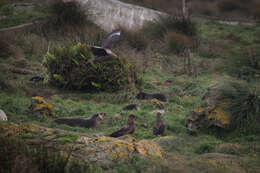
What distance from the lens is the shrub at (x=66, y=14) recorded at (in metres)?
17.3

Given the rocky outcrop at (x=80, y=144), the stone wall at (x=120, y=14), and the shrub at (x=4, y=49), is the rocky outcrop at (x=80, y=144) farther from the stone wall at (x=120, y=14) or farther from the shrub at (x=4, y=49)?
the stone wall at (x=120, y=14)

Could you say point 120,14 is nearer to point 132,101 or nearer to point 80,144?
point 132,101

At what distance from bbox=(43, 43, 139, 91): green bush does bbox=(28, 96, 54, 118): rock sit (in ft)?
9.96

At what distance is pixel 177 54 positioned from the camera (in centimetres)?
1709

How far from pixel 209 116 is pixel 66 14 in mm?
13401

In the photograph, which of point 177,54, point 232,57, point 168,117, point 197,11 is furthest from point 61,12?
point 197,11

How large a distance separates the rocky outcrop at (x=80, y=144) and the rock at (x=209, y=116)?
2.85 m

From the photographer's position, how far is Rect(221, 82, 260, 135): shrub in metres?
6.32

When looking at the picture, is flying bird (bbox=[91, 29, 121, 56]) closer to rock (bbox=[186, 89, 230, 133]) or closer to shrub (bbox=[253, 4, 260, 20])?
rock (bbox=[186, 89, 230, 133])

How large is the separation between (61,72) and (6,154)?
312 inches

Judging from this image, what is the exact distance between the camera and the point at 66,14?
17375 millimetres

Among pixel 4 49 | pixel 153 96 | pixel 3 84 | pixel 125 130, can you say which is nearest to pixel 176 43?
pixel 153 96

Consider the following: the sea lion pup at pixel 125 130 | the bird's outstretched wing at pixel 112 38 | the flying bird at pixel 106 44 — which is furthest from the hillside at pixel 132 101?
the bird's outstretched wing at pixel 112 38

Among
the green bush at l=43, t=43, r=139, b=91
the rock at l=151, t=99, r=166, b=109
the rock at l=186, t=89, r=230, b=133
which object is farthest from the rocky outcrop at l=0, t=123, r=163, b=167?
the green bush at l=43, t=43, r=139, b=91
